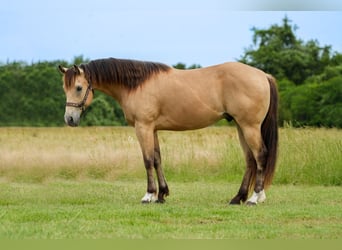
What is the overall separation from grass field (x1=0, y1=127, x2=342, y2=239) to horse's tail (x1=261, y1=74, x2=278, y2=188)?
513mm

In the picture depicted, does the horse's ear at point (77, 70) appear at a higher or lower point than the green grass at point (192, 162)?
higher

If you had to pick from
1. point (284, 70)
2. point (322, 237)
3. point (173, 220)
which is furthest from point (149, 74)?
point (284, 70)

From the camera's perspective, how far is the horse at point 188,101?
749cm

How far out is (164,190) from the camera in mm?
7836

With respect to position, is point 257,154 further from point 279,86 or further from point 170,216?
point 279,86

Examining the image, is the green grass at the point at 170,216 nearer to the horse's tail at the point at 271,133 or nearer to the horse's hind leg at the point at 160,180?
the horse's hind leg at the point at 160,180

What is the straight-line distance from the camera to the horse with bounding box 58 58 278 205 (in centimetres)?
749

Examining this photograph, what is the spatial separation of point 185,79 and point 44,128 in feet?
40.3

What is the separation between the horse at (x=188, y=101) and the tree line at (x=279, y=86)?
4.92m

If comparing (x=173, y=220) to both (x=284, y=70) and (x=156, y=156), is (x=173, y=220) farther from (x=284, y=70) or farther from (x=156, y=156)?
(x=284, y=70)

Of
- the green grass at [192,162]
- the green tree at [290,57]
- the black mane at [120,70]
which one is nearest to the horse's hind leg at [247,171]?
the black mane at [120,70]

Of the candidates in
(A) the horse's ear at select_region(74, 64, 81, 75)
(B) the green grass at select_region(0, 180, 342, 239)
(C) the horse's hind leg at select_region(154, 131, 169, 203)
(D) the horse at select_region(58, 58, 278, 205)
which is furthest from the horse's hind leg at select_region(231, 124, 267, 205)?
(A) the horse's ear at select_region(74, 64, 81, 75)

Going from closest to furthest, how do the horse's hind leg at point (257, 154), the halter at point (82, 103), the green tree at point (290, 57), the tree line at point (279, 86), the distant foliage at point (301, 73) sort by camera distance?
the horse's hind leg at point (257, 154) → the halter at point (82, 103) → the tree line at point (279, 86) → the distant foliage at point (301, 73) → the green tree at point (290, 57)

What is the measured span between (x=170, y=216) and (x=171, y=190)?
11.1ft
